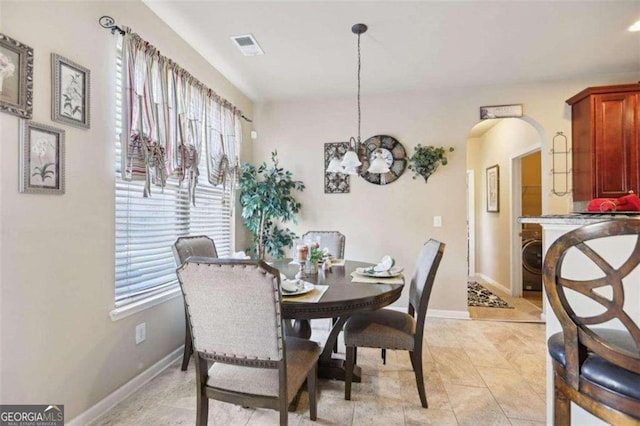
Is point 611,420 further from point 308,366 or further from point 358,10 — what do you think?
point 358,10

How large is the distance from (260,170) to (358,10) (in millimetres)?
2050

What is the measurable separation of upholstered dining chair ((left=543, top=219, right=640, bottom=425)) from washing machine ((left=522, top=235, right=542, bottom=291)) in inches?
160

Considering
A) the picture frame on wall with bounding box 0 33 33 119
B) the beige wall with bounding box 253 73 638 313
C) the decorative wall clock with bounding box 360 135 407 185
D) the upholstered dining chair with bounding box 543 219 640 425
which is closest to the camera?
the upholstered dining chair with bounding box 543 219 640 425

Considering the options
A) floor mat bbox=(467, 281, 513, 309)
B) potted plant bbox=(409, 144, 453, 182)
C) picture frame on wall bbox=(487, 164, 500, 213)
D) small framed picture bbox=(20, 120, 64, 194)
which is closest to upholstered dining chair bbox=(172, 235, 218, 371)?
small framed picture bbox=(20, 120, 64, 194)

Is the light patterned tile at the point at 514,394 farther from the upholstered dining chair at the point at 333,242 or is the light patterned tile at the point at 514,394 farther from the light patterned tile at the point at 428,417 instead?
the upholstered dining chair at the point at 333,242

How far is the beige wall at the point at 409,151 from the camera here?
350cm

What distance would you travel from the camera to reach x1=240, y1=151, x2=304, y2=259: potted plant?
3549mm

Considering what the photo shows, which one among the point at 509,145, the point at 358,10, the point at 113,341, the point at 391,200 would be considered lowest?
the point at 113,341

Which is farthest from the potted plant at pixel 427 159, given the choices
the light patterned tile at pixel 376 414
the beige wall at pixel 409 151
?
the light patterned tile at pixel 376 414

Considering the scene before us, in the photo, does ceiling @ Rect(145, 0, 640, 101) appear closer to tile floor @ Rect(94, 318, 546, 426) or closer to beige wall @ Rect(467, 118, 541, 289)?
beige wall @ Rect(467, 118, 541, 289)

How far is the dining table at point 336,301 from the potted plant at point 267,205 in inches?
43.7

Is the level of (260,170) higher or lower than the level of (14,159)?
higher

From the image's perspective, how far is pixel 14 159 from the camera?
141cm

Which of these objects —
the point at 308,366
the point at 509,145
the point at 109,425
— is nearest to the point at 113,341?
the point at 109,425
